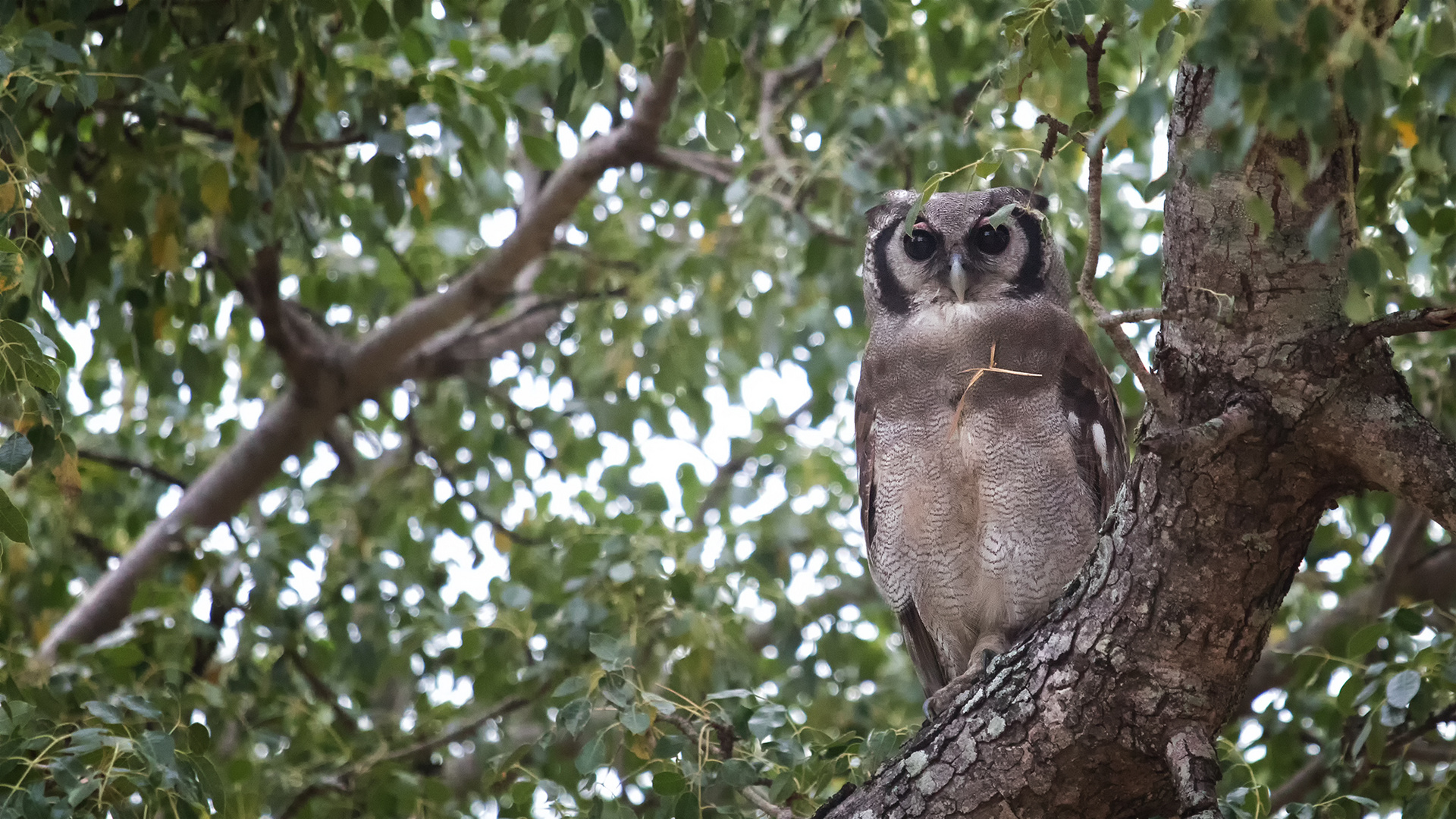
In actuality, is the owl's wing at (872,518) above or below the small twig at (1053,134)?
above

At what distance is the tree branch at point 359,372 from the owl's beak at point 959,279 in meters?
1.28

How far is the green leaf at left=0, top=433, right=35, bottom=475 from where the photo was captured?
2027mm

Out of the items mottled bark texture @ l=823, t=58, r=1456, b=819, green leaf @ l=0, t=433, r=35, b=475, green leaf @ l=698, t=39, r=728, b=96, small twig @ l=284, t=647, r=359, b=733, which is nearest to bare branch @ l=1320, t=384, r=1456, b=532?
mottled bark texture @ l=823, t=58, r=1456, b=819

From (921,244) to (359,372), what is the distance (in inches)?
80.6

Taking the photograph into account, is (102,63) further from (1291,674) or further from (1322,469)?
(1291,674)

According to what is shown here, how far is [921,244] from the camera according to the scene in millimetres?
3391

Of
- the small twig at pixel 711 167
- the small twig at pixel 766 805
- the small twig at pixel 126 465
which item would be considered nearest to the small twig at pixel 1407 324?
the small twig at pixel 766 805

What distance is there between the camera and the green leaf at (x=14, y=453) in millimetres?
2027

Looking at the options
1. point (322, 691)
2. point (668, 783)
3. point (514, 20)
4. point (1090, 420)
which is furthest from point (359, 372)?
point (1090, 420)

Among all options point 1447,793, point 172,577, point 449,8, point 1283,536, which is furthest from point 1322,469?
point 172,577

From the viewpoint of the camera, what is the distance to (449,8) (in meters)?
3.44

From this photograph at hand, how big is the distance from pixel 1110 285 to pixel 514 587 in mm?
2132

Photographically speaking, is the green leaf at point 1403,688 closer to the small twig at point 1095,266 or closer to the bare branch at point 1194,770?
the bare branch at point 1194,770

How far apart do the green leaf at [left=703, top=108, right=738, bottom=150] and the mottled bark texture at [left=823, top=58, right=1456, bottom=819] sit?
1.21 metres
